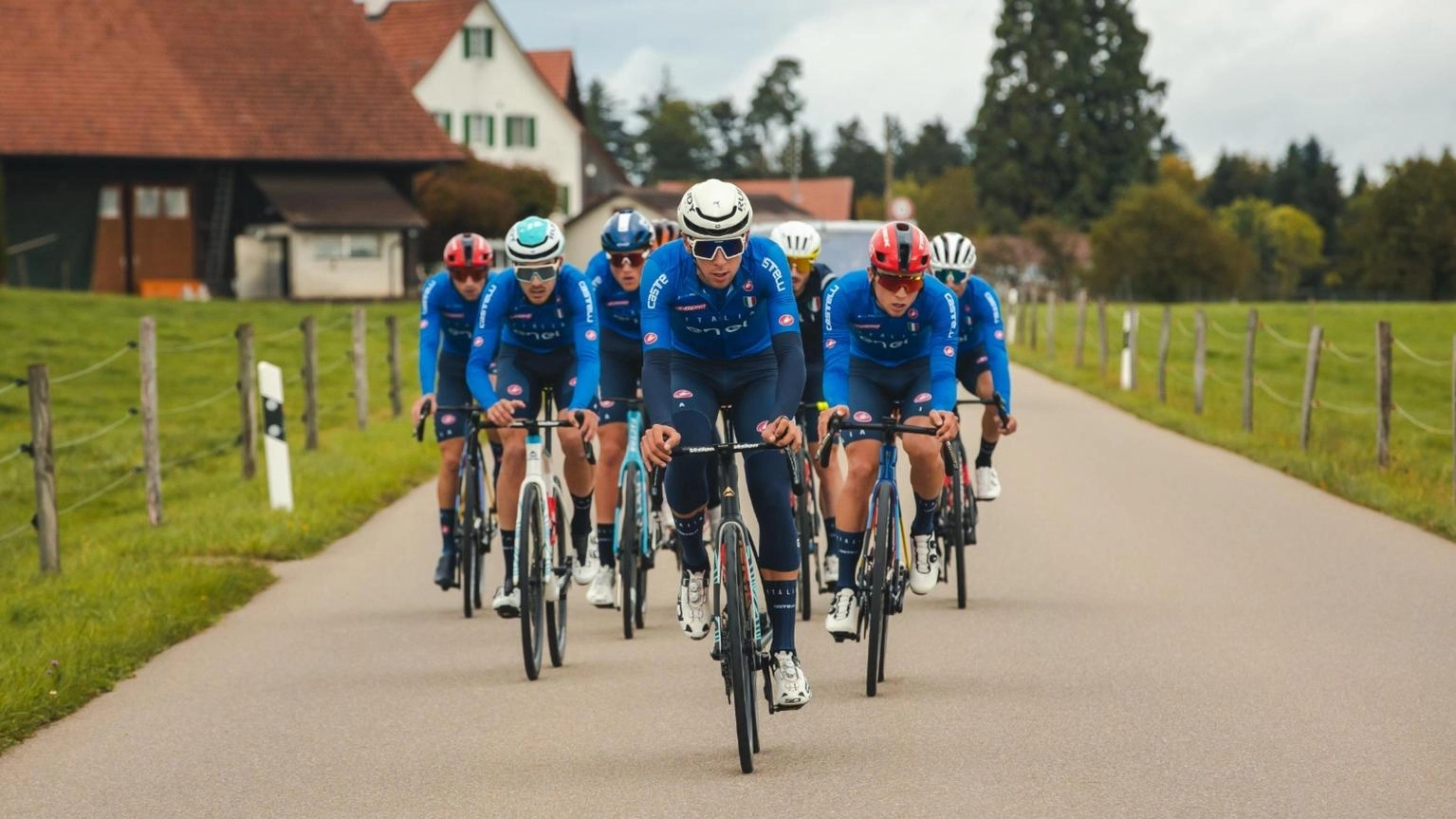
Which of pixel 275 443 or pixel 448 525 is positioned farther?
pixel 275 443

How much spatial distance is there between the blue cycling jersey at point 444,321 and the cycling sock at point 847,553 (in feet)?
10.3

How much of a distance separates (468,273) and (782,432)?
407cm

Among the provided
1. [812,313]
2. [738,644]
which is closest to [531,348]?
[812,313]

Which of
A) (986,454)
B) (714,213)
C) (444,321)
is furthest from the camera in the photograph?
(986,454)

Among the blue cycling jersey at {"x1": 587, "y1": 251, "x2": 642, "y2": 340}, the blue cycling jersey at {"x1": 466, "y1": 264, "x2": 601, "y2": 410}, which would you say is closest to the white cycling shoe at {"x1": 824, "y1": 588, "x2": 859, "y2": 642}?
the blue cycling jersey at {"x1": 466, "y1": 264, "x2": 601, "y2": 410}

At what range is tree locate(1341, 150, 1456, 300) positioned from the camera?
83.3 metres

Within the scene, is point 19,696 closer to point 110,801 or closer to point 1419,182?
point 110,801

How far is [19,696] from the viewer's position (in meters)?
7.80

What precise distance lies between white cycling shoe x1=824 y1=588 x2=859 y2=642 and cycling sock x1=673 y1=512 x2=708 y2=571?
90 cm

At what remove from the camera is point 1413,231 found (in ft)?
275

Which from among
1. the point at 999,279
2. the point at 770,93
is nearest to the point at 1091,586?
the point at 999,279

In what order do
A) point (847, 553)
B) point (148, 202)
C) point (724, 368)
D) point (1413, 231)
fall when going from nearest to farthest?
1. point (724, 368)
2. point (847, 553)
3. point (148, 202)
4. point (1413, 231)

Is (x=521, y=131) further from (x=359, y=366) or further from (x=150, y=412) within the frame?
(x=150, y=412)

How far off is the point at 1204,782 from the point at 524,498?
3.52m
